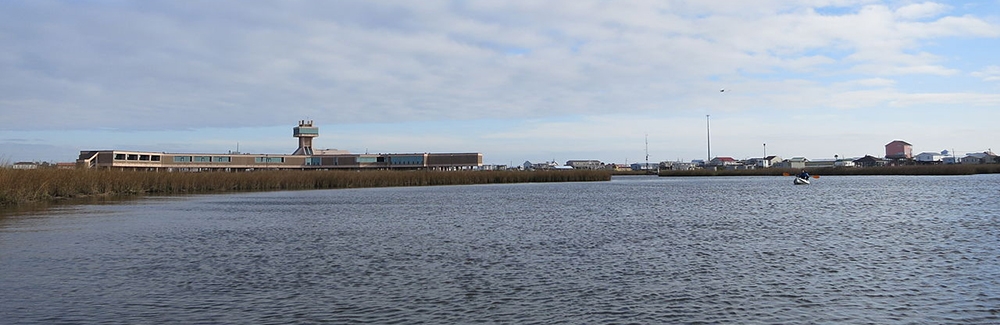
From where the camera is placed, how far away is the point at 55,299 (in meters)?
9.98

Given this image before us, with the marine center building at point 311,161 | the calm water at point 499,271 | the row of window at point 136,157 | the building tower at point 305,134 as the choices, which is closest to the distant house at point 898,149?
the marine center building at point 311,161

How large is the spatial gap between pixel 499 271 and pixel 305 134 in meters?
132

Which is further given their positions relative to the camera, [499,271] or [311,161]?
[311,161]

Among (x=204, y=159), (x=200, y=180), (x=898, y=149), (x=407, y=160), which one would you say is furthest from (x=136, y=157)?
(x=898, y=149)

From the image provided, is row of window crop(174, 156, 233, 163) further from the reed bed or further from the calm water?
the calm water

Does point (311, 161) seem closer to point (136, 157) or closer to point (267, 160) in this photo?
point (267, 160)

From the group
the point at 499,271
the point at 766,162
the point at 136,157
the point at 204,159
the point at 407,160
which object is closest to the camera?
the point at 499,271

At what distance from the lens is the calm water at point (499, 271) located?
368 inches

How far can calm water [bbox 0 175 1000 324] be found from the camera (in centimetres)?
936

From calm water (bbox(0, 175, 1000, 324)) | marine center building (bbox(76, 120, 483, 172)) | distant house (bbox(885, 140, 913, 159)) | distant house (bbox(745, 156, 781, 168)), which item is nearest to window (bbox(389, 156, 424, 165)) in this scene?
marine center building (bbox(76, 120, 483, 172))

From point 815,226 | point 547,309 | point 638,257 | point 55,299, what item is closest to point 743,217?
point 815,226

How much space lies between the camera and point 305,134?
139m

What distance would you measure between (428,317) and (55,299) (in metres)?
5.19

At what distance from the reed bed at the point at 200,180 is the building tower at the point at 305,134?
6470cm
